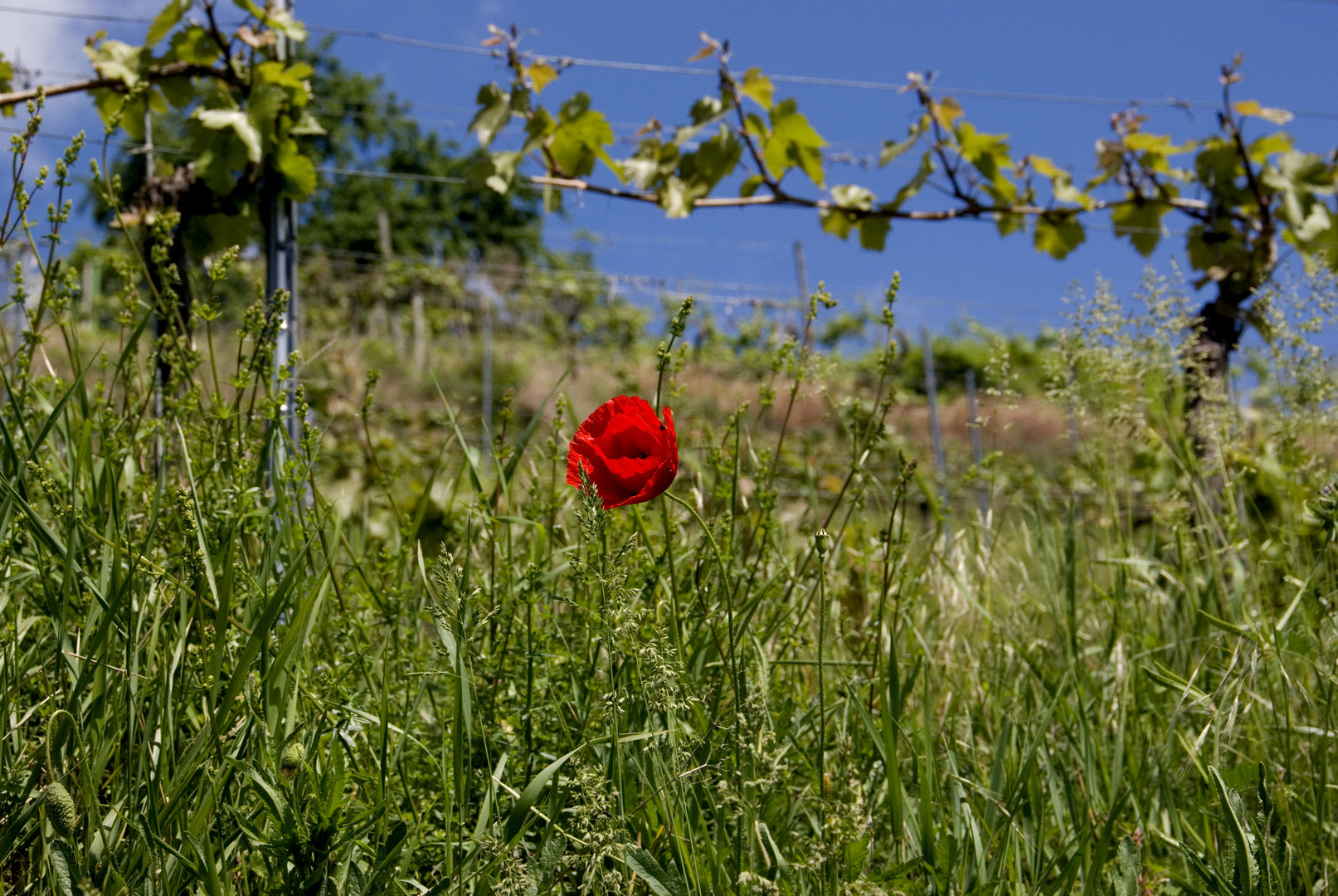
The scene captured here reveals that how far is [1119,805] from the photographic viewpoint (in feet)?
3.01

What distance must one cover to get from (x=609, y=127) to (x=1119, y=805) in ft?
7.90

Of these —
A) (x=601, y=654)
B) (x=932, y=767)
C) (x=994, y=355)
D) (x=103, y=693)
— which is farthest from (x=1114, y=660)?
(x=103, y=693)

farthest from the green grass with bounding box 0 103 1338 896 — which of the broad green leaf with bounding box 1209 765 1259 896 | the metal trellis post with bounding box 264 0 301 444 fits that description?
the metal trellis post with bounding box 264 0 301 444

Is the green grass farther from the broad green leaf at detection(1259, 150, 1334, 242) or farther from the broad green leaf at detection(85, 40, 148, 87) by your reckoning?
the broad green leaf at detection(1259, 150, 1334, 242)

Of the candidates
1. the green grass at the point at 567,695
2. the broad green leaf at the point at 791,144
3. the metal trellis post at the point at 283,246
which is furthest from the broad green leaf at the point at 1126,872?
the broad green leaf at the point at 791,144

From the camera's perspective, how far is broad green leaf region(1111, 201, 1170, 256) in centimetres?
361

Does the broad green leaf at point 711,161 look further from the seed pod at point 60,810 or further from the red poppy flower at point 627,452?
the seed pod at point 60,810

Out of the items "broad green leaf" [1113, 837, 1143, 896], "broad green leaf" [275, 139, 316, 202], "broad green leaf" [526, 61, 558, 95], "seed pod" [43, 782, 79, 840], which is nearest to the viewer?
"seed pod" [43, 782, 79, 840]

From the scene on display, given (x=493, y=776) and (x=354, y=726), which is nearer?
(x=493, y=776)

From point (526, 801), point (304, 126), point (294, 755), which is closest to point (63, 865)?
point (294, 755)

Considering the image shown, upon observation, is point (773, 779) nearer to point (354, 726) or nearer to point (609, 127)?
point (354, 726)

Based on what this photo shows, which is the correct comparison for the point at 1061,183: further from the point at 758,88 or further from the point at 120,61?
the point at 120,61

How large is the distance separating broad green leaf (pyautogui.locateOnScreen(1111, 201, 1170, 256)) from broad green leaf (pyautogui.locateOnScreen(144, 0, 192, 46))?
2.99 m

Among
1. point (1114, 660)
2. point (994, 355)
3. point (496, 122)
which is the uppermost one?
point (496, 122)
